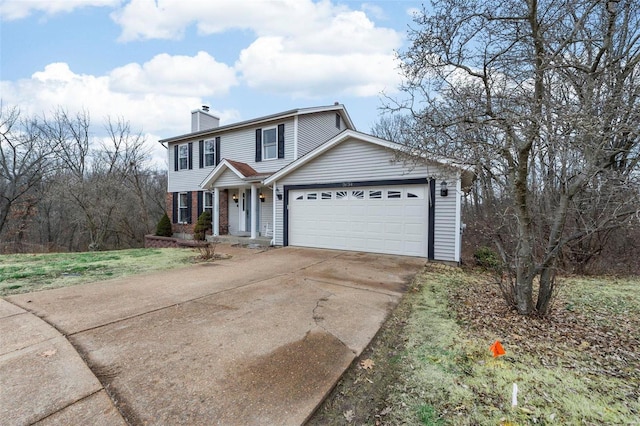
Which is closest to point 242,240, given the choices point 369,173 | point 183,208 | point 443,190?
point 183,208

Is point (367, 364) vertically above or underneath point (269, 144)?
underneath

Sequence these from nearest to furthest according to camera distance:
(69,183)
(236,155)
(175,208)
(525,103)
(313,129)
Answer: (525,103)
(313,129)
(236,155)
(175,208)
(69,183)

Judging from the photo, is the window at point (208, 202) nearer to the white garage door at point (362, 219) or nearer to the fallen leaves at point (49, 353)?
the white garage door at point (362, 219)

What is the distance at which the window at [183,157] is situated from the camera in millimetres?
15125

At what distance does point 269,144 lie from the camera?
12.5 metres

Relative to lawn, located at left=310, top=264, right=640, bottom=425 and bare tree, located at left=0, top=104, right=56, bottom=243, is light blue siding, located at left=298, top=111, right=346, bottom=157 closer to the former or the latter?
lawn, located at left=310, top=264, right=640, bottom=425

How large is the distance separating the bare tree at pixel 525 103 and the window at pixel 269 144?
7777 millimetres

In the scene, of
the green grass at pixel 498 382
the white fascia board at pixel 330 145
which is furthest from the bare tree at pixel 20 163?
the green grass at pixel 498 382

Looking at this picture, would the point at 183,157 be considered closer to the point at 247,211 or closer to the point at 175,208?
the point at 175,208

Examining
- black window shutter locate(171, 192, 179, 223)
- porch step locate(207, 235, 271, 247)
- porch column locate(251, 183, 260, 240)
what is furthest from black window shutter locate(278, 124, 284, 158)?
black window shutter locate(171, 192, 179, 223)

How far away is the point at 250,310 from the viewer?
405 cm

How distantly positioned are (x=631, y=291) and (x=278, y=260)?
7.83 metres

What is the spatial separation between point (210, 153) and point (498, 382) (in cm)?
1445

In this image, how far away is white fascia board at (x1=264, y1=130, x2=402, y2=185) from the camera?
344 inches
